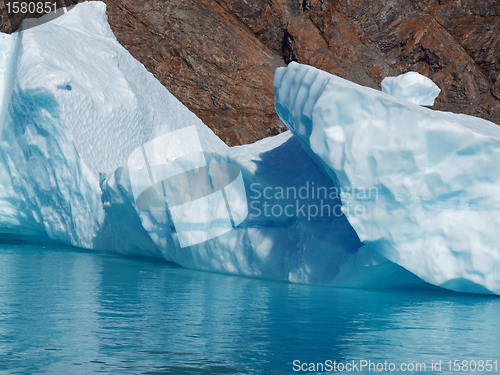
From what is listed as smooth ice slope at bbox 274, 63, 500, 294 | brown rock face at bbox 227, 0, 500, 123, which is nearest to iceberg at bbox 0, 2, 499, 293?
smooth ice slope at bbox 274, 63, 500, 294

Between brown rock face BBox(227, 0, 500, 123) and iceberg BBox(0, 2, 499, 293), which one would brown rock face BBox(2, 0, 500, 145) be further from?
iceberg BBox(0, 2, 499, 293)

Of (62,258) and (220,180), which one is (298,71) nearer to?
(220,180)

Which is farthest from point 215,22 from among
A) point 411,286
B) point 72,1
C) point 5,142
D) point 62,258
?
point 411,286

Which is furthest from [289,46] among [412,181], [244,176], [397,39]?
[412,181]

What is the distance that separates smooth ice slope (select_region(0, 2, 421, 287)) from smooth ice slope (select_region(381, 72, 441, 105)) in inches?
82.7

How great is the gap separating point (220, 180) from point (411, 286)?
2920mm

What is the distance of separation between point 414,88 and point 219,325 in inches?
240

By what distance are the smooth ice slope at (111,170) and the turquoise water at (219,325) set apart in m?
0.51

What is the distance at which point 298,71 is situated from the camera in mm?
6277

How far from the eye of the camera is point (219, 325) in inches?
175

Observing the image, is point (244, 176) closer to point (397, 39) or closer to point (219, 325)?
point (219, 325)

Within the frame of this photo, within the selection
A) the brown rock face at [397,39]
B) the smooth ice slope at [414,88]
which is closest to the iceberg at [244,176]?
the smooth ice slope at [414,88]

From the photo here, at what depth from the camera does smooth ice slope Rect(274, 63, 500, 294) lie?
5477mm

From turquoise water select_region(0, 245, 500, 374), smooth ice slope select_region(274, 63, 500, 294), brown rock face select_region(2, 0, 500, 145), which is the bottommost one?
turquoise water select_region(0, 245, 500, 374)
